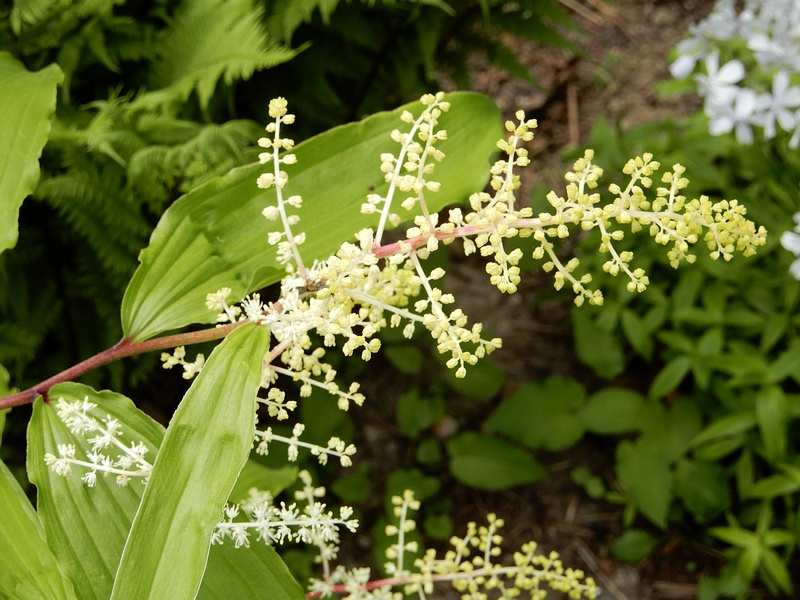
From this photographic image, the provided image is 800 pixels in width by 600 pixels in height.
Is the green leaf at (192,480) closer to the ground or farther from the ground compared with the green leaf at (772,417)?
farther from the ground

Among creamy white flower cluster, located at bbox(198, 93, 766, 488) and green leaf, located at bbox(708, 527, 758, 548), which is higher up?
creamy white flower cluster, located at bbox(198, 93, 766, 488)

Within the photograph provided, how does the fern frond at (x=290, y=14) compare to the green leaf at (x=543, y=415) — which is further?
the green leaf at (x=543, y=415)

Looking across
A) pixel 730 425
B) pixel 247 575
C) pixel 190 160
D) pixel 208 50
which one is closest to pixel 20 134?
pixel 190 160

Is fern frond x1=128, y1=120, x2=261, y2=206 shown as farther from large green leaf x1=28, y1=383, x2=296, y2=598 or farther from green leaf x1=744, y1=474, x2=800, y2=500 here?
green leaf x1=744, y1=474, x2=800, y2=500

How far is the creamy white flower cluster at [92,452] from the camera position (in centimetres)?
113

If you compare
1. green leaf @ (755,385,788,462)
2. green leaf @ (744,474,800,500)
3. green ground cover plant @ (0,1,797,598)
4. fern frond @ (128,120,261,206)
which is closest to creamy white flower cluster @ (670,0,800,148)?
green ground cover plant @ (0,1,797,598)

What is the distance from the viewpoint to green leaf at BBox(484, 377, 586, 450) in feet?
8.96

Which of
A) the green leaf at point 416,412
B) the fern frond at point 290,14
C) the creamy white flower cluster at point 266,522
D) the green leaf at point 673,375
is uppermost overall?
the fern frond at point 290,14

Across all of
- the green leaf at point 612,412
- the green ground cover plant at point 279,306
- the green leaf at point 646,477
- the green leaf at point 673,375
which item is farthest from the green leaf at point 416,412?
the green leaf at point 673,375

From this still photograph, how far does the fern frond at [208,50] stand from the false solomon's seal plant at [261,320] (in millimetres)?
518

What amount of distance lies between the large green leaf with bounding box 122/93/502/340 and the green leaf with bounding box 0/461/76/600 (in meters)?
0.33

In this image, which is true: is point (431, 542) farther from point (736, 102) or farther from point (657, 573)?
point (736, 102)

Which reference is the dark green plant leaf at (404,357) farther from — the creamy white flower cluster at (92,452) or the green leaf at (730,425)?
the creamy white flower cluster at (92,452)

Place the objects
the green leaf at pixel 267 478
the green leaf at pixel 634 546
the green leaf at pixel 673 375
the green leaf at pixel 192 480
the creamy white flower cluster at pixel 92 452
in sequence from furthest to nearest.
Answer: the green leaf at pixel 634 546 < the green leaf at pixel 673 375 < the green leaf at pixel 267 478 < the creamy white flower cluster at pixel 92 452 < the green leaf at pixel 192 480
